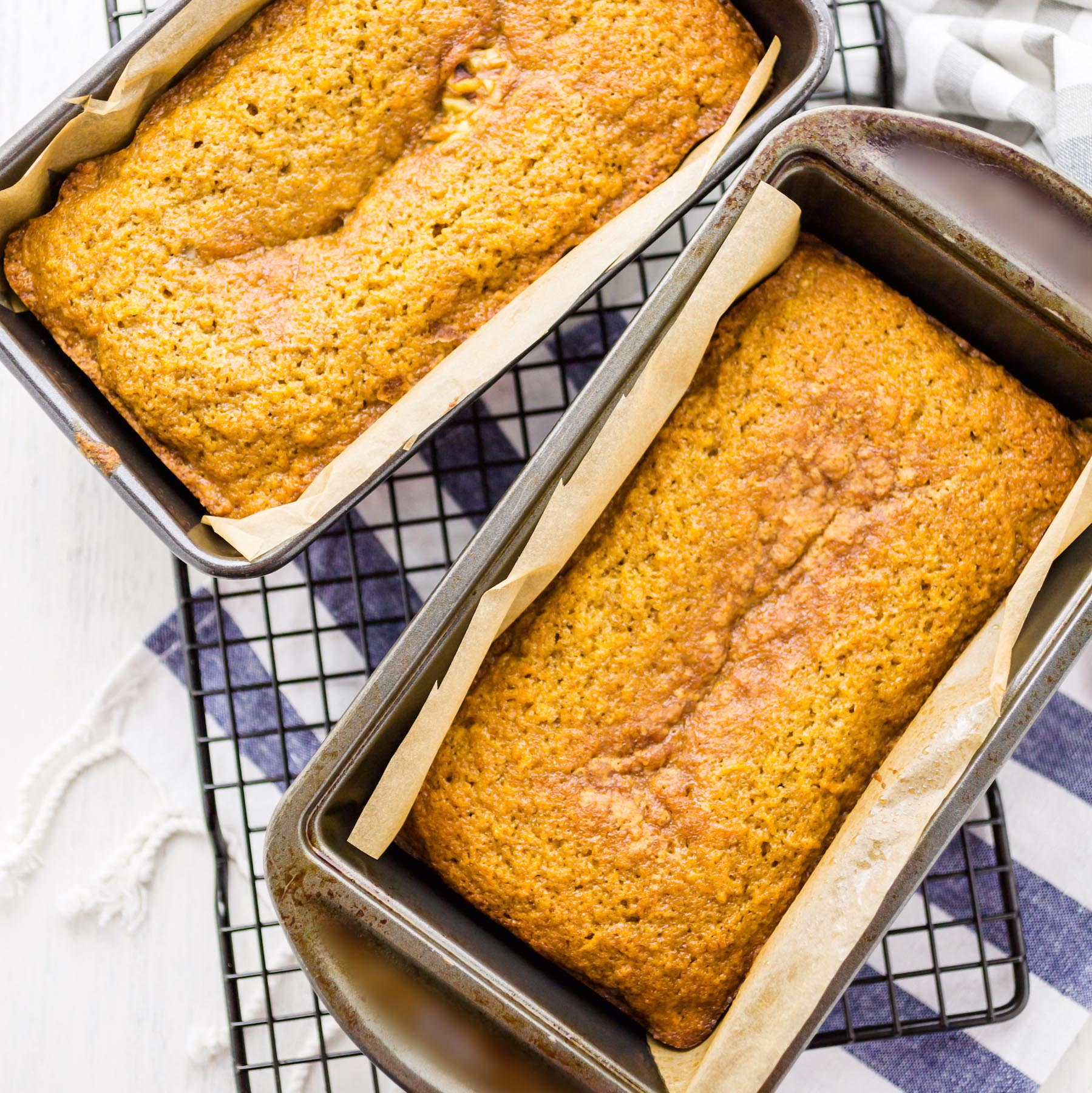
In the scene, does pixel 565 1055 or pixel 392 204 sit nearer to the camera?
pixel 565 1055

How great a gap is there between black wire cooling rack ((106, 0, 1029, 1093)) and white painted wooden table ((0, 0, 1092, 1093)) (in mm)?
110

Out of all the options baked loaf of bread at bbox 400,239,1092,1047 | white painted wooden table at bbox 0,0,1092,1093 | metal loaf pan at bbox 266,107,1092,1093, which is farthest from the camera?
white painted wooden table at bbox 0,0,1092,1093

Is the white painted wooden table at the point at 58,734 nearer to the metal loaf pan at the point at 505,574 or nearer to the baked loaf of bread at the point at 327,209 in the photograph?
the baked loaf of bread at the point at 327,209

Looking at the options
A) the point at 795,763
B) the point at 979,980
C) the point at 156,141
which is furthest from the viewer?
the point at 979,980

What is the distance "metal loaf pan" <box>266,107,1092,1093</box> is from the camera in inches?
46.6

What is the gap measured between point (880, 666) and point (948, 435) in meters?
0.30

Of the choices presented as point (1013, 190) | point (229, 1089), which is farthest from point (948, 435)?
point (229, 1089)

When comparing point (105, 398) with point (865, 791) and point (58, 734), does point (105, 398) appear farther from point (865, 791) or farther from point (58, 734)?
point (865, 791)

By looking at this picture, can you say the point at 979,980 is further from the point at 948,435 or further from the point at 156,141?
the point at 156,141

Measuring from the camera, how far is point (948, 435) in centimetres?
131

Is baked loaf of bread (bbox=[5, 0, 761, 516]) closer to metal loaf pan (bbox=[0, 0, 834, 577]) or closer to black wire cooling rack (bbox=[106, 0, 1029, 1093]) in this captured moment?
metal loaf pan (bbox=[0, 0, 834, 577])

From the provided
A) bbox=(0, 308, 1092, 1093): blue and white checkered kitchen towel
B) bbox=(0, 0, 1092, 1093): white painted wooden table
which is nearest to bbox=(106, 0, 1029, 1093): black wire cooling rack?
bbox=(0, 308, 1092, 1093): blue and white checkered kitchen towel

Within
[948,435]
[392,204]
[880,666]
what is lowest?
[880,666]

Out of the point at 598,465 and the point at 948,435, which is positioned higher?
the point at 598,465
